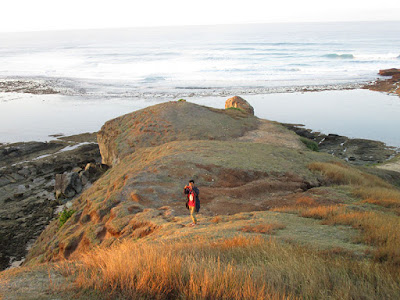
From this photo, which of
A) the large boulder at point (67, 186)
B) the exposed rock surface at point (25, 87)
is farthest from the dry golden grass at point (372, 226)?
the exposed rock surface at point (25, 87)

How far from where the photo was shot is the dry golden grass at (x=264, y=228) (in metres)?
6.84

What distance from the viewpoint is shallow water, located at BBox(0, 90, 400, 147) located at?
27844mm

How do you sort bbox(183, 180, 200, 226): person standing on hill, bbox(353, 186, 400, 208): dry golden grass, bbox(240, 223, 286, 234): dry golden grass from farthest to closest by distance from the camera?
bbox(353, 186, 400, 208): dry golden grass
bbox(183, 180, 200, 226): person standing on hill
bbox(240, 223, 286, 234): dry golden grass

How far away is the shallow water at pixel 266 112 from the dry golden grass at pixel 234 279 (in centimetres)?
2423

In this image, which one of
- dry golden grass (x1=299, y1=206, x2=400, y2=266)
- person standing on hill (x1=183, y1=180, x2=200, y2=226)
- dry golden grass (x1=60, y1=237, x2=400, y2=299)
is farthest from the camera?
person standing on hill (x1=183, y1=180, x2=200, y2=226)

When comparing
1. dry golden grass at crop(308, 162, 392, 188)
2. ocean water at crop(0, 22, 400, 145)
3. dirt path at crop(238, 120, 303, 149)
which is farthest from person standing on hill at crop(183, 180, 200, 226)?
ocean water at crop(0, 22, 400, 145)

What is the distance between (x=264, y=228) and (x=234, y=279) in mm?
3294

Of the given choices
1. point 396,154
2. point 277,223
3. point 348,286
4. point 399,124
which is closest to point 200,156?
point 277,223

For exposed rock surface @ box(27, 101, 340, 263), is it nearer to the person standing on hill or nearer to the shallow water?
the person standing on hill

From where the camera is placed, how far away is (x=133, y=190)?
33.7ft

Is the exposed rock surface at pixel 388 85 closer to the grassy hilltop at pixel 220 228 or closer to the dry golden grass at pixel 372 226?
the grassy hilltop at pixel 220 228

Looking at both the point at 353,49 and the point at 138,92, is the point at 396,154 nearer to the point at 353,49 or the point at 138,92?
the point at 138,92

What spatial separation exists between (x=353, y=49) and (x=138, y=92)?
63.2 m

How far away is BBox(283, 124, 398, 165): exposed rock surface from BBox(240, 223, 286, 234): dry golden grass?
1715cm
